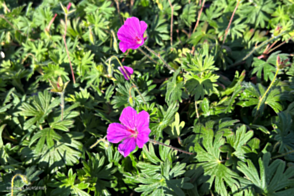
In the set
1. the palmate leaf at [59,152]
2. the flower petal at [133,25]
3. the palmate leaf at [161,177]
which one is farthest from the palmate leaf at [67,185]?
the flower petal at [133,25]

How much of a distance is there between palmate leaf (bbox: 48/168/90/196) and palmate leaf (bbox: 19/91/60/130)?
0.58 m

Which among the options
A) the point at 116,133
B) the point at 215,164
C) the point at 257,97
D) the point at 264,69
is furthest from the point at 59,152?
the point at 264,69

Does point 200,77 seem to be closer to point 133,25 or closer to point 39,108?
point 133,25

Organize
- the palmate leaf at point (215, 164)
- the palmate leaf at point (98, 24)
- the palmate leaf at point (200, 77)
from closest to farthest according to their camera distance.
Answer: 1. the palmate leaf at point (215, 164)
2. the palmate leaf at point (200, 77)
3. the palmate leaf at point (98, 24)

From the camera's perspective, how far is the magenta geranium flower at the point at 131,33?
184cm

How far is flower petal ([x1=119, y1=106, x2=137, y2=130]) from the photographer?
1.59 metres

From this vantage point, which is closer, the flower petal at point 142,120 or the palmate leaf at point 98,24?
the flower petal at point 142,120

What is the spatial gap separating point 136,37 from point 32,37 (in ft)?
6.31

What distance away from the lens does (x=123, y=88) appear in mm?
2199

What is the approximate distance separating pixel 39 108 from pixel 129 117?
3.68 feet

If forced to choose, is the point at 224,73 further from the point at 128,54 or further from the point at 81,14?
the point at 81,14

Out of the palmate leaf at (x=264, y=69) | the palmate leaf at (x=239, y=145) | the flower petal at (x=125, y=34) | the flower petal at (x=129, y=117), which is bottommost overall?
the palmate leaf at (x=239, y=145)

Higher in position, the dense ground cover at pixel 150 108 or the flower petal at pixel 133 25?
the flower petal at pixel 133 25

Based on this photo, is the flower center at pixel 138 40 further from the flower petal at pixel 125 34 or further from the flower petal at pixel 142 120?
the flower petal at pixel 142 120
